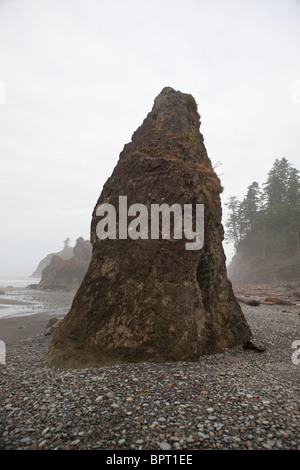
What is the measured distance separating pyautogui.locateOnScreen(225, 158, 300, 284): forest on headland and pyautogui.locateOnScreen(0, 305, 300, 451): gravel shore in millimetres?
45401

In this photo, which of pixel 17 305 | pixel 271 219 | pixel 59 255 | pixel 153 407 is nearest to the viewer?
pixel 153 407

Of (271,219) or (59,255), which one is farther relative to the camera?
(59,255)

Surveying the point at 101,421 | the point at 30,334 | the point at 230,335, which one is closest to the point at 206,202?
the point at 230,335

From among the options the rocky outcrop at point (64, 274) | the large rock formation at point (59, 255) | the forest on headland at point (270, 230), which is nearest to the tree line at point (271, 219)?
the forest on headland at point (270, 230)

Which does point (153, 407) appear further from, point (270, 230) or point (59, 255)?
point (59, 255)

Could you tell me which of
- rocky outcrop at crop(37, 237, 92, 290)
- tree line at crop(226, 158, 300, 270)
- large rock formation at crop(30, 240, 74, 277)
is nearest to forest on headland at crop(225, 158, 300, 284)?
tree line at crop(226, 158, 300, 270)

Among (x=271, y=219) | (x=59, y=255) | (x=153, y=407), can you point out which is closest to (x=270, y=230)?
(x=271, y=219)

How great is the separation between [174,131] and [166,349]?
376 inches

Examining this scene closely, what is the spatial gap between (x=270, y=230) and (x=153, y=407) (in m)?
62.6

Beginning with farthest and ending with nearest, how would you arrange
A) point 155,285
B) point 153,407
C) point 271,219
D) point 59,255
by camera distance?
point 59,255
point 271,219
point 155,285
point 153,407

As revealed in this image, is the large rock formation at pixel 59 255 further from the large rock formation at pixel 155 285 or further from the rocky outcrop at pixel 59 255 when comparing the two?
the large rock formation at pixel 155 285

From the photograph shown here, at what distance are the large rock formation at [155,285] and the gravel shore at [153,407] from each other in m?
0.75

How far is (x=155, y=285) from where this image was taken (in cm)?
A: 862

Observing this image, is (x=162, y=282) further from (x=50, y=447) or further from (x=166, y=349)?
(x=50, y=447)
